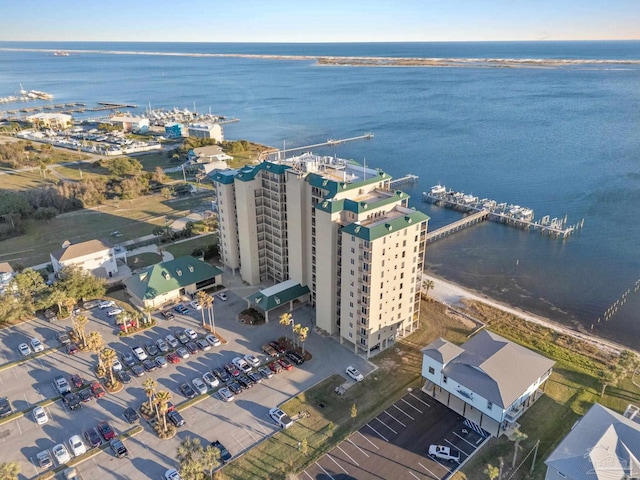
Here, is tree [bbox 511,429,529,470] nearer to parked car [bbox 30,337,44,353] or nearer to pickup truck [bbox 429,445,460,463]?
pickup truck [bbox 429,445,460,463]

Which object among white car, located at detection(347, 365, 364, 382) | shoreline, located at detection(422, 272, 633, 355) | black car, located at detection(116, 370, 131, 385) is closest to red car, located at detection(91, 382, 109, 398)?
black car, located at detection(116, 370, 131, 385)

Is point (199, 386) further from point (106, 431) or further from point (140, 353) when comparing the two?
point (140, 353)

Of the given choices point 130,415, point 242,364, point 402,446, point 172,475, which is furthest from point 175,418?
point 402,446

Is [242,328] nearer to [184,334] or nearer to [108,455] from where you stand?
[184,334]

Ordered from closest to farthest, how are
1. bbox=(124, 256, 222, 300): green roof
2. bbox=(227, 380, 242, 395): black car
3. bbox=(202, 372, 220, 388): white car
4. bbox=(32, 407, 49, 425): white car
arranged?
bbox=(32, 407, 49, 425): white car
bbox=(227, 380, 242, 395): black car
bbox=(202, 372, 220, 388): white car
bbox=(124, 256, 222, 300): green roof

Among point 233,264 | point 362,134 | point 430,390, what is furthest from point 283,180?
point 362,134

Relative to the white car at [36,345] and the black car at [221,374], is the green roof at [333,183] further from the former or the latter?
the white car at [36,345]
